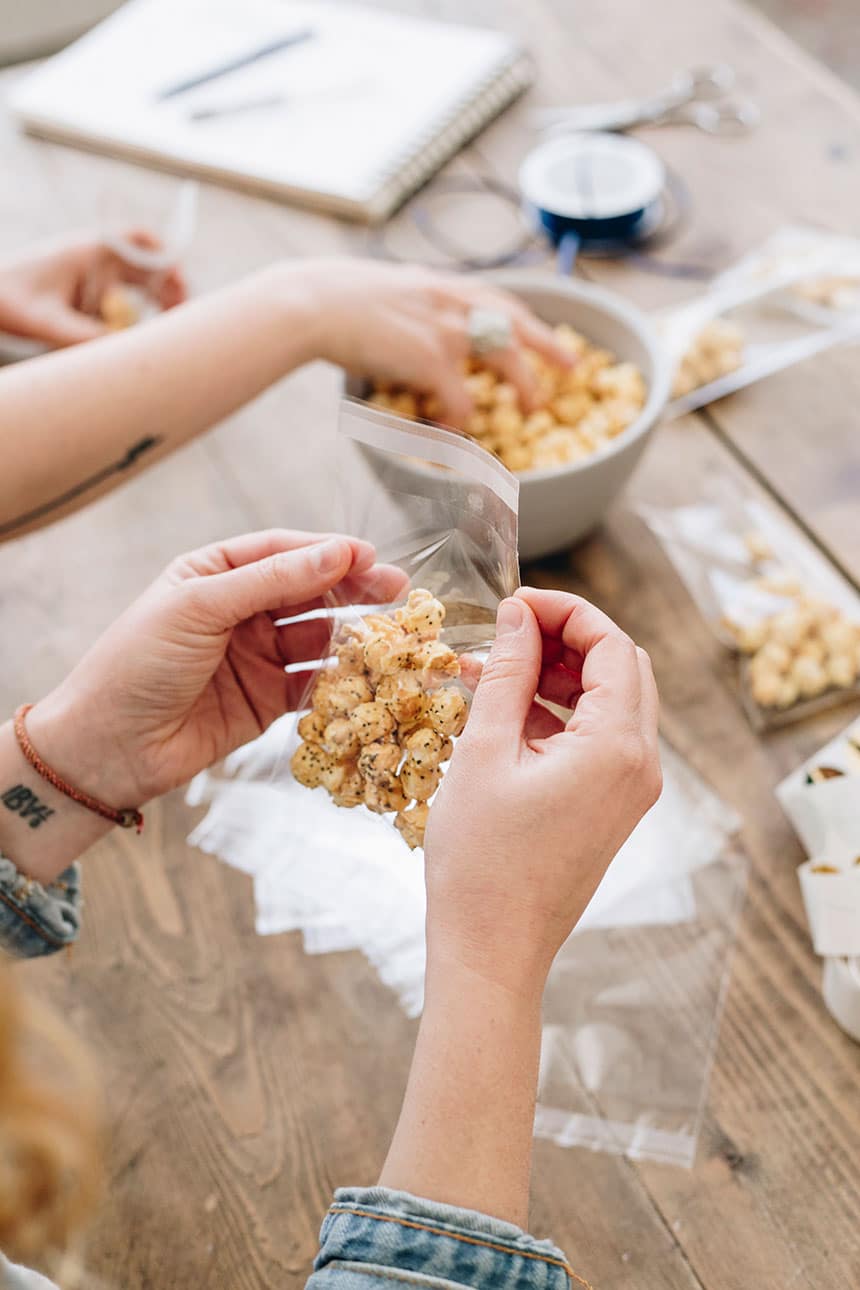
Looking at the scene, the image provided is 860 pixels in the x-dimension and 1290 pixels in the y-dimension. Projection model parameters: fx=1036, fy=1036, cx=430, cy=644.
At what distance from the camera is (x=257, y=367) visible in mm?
885

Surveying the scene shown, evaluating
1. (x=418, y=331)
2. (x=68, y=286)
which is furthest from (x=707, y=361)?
(x=68, y=286)

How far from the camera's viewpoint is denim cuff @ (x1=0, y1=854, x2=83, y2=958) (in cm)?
65

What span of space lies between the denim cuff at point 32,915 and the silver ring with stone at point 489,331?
52 cm

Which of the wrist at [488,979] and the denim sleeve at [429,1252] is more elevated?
the wrist at [488,979]

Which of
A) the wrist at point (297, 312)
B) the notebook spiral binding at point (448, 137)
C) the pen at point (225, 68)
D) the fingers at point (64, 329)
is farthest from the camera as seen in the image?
the pen at point (225, 68)

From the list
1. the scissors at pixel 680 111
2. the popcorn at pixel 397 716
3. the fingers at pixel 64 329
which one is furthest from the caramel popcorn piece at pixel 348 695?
the scissors at pixel 680 111

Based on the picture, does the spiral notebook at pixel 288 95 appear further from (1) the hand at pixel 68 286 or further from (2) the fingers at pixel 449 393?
(2) the fingers at pixel 449 393

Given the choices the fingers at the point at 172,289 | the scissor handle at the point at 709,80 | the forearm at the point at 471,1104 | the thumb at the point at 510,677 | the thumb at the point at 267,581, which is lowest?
the forearm at the point at 471,1104

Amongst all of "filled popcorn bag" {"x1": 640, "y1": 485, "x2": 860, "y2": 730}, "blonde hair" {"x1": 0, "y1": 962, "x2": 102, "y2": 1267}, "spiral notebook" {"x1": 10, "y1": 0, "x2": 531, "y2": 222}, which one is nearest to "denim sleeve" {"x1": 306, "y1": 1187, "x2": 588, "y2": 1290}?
"blonde hair" {"x1": 0, "y1": 962, "x2": 102, "y2": 1267}

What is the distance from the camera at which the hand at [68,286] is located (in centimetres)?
104

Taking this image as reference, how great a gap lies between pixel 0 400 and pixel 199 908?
410 mm

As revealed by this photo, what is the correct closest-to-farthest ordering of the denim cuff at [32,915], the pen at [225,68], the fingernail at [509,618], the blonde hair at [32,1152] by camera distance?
the blonde hair at [32,1152] < the fingernail at [509,618] < the denim cuff at [32,915] < the pen at [225,68]

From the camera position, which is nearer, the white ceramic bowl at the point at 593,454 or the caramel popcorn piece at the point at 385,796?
the caramel popcorn piece at the point at 385,796

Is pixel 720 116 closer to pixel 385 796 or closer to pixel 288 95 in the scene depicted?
pixel 288 95
